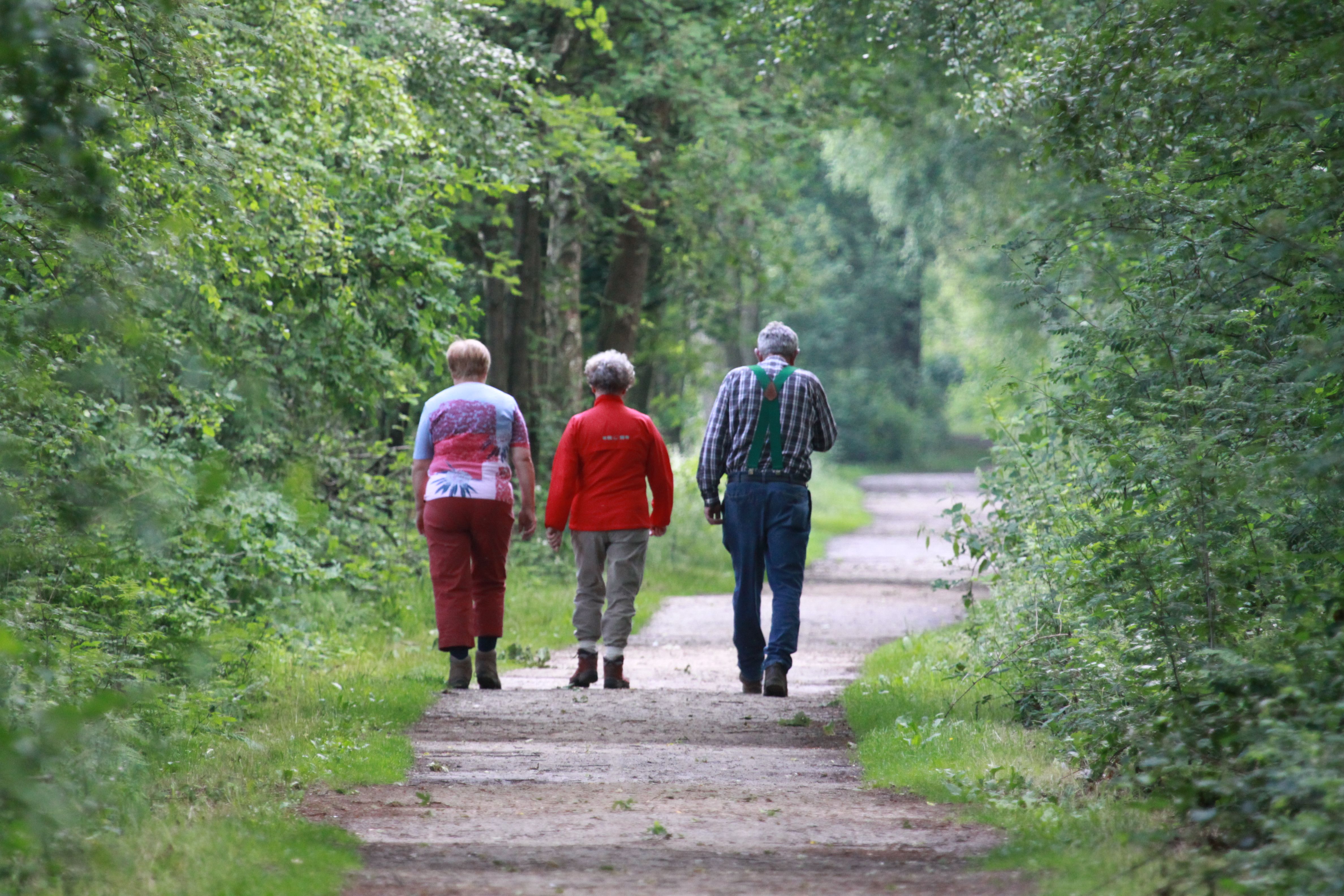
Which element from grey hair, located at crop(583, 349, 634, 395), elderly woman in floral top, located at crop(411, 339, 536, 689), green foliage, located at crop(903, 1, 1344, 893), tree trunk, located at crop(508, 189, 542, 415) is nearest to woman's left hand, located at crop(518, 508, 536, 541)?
elderly woman in floral top, located at crop(411, 339, 536, 689)

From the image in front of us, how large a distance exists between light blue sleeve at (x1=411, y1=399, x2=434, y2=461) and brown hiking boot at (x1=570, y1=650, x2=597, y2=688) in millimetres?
1550

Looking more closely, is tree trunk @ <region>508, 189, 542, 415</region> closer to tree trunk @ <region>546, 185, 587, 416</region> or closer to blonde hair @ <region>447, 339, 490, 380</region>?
tree trunk @ <region>546, 185, 587, 416</region>

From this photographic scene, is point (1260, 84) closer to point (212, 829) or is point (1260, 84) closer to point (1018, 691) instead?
point (1018, 691)

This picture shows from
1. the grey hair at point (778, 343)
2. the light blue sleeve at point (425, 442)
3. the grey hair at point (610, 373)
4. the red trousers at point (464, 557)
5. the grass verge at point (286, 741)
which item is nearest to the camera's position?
the grass verge at point (286, 741)

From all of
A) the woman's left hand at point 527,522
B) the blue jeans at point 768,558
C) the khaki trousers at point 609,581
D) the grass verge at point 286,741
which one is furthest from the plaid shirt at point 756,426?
the grass verge at point 286,741

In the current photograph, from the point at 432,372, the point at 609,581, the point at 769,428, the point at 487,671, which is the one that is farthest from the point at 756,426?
the point at 432,372

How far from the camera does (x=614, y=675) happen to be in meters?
9.73

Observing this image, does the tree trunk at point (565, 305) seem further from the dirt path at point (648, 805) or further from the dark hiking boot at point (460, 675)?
the dark hiking boot at point (460, 675)

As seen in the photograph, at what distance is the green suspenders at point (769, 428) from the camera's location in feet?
31.0

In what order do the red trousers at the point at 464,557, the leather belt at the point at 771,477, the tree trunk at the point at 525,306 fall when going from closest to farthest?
the red trousers at the point at 464,557, the leather belt at the point at 771,477, the tree trunk at the point at 525,306

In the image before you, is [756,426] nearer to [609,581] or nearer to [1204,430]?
[609,581]

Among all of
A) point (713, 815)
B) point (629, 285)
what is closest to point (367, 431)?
point (629, 285)

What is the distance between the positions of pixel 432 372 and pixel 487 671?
650 centimetres

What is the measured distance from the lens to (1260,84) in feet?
19.7
